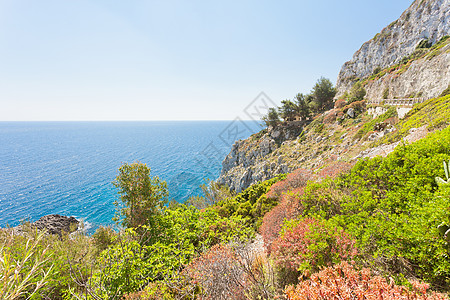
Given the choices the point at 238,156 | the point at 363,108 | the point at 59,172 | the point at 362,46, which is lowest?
the point at 238,156

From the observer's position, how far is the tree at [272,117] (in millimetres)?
41344

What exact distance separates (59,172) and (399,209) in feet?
236

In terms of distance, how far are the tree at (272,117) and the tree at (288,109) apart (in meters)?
1.33

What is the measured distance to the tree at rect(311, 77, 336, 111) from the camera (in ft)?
127

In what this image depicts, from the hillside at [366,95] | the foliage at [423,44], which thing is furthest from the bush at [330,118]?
the foliage at [423,44]

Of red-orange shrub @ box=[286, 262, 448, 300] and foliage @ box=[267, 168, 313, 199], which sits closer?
red-orange shrub @ box=[286, 262, 448, 300]

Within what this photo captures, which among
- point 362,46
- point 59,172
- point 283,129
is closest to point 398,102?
point 283,129

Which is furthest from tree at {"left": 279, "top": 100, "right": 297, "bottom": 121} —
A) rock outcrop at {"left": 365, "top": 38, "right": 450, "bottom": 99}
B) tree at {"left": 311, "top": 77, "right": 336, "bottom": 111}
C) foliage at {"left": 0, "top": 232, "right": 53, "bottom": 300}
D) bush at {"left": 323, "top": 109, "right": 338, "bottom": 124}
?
foliage at {"left": 0, "top": 232, "right": 53, "bottom": 300}

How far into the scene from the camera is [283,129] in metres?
39.2

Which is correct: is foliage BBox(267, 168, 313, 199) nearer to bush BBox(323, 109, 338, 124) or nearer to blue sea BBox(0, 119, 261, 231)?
bush BBox(323, 109, 338, 124)

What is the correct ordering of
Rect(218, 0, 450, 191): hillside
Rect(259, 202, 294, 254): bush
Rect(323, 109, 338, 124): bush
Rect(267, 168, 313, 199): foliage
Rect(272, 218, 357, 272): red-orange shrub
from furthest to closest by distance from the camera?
Rect(323, 109, 338, 124): bush < Rect(218, 0, 450, 191): hillside < Rect(267, 168, 313, 199): foliage < Rect(259, 202, 294, 254): bush < Rect(272, 218, 357, 272): red-orange shrub

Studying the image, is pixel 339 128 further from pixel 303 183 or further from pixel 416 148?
pixel 416 148

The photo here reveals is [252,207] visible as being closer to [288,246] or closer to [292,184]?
[292,184]

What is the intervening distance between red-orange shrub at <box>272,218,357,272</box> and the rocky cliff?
35.8 m
